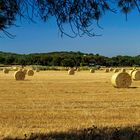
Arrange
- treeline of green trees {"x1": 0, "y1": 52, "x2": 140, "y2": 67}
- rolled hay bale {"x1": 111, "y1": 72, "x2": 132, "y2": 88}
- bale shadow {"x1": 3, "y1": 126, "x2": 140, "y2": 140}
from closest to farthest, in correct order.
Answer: bale shadow {"x1": 3, "y1": 126, "x2": 140, "y2": 140}, rolled hay bale {"x1": 111, "y1": 72, "x2": 132, "y2": 88}, treeline of green trees {"x1": 0, "y1": 52, "x2": 140, "y2": 67}

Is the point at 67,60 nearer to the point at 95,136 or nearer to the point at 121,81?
the point at 121,81

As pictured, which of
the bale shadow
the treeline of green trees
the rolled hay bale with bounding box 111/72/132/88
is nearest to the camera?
the bale shadow

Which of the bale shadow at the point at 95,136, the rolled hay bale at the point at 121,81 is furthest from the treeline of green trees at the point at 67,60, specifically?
the bale shadow at the point at 95,136

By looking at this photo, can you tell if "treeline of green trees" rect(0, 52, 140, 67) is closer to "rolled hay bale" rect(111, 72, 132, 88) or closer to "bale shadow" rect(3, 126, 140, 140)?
"rolled hay bale" rect(111, 72, 132, 88)

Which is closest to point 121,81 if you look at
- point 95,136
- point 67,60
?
point 95,136

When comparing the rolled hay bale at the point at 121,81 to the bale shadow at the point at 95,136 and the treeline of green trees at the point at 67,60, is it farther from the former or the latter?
the treeline of green trees at the point at 67,60

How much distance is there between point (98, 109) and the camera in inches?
685

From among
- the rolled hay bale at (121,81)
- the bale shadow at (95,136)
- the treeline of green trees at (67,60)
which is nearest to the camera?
the bale shadow at (95,136)

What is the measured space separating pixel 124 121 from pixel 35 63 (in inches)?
4905

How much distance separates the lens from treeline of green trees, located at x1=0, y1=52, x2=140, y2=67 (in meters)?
134

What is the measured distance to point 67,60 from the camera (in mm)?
132625

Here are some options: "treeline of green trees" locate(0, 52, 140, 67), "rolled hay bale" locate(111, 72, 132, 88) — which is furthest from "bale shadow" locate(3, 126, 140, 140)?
"treeline of green trees" locate(0, 52, 140, 67)

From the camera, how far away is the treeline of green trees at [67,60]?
134125mm

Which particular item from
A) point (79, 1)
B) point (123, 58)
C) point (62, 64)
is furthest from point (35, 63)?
point (79, 1)
